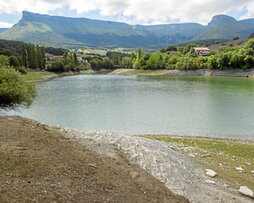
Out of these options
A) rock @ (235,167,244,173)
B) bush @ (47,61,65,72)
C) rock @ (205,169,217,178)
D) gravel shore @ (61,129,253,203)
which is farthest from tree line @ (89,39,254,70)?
rock @ (205,169,217,178)

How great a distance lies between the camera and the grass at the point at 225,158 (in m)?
14.9

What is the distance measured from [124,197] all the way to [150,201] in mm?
1354

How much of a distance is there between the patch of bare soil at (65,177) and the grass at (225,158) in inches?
217

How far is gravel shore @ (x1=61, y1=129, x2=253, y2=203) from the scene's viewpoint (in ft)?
42.2

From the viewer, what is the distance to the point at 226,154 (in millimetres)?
20203

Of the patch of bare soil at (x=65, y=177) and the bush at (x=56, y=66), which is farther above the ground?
the patch of bare soil at (x=65, y=177)

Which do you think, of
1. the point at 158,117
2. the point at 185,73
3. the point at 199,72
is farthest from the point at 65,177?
the point at 185,73

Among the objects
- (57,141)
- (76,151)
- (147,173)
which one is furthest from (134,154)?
(57,141)

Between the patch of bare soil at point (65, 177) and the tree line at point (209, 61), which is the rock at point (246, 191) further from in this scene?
the tree line at point (209, 61)

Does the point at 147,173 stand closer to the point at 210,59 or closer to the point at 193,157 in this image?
the point at 193,157

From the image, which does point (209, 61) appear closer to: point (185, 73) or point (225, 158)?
point (185, 73)

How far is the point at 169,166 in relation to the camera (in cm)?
1603

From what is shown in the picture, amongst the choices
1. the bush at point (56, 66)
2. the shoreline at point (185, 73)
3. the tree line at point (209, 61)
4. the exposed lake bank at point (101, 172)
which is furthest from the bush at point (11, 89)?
the bush at point (56, 66)

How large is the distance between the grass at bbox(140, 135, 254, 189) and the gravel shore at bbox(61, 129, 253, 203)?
1.13 meters
